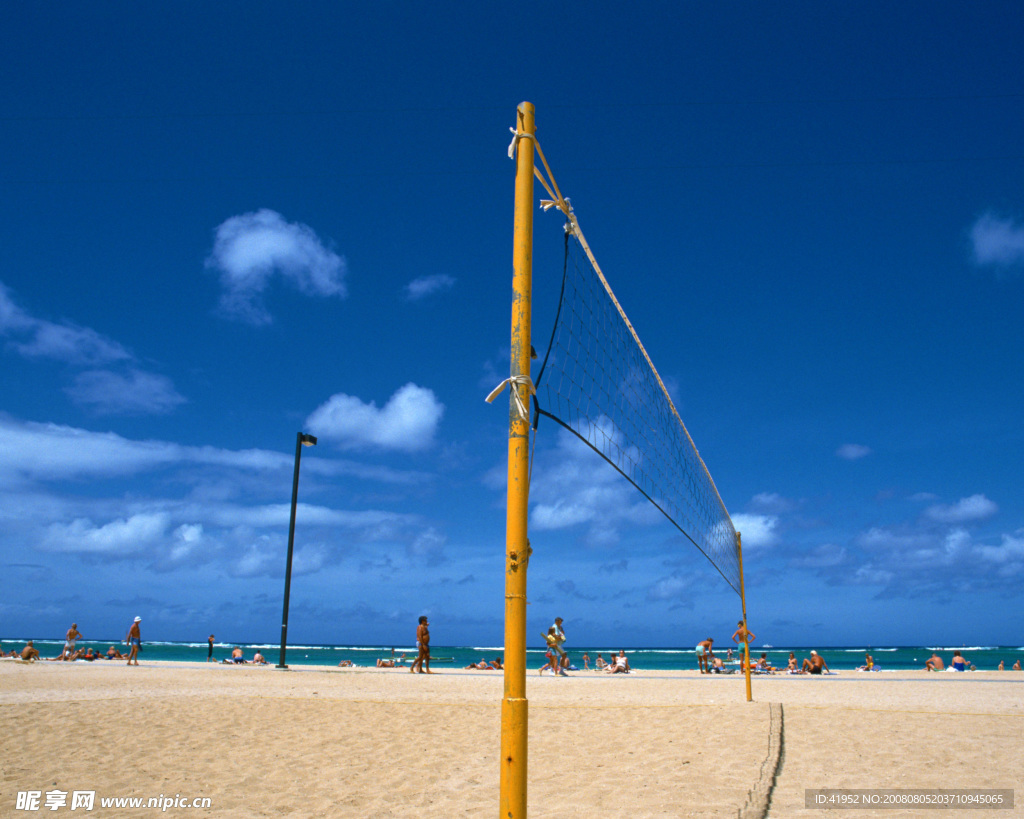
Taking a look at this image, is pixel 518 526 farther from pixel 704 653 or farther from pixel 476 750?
pixel 704 653

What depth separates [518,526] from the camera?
2561mm

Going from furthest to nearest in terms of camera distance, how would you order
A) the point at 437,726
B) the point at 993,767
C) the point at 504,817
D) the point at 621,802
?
1. the point at 437,726
2. the point at 993,767
3. the point at 621,802
4. the point at 504,817

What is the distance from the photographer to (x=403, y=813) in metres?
4.39

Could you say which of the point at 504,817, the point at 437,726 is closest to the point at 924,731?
the point at 437,726

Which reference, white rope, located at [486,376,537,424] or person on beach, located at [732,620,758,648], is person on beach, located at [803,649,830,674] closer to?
person on beach, located at [732,620,758,648]

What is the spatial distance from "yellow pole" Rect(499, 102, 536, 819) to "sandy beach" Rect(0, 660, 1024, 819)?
2272mm

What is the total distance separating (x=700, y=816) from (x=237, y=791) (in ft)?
10.8

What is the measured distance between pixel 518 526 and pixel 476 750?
4.26 meters

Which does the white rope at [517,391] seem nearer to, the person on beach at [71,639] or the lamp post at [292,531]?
the lamp post at [292,531]

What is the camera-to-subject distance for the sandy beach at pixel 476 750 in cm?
459

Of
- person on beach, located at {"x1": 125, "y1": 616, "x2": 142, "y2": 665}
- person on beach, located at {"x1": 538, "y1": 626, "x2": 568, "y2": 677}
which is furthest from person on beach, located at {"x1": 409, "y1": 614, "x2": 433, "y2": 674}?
person on beach, located at {"x1": 125, "y1": 616, "x2": 142, "y2": 665}

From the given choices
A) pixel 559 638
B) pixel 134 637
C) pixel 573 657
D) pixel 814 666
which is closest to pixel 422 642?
pixel 559 638

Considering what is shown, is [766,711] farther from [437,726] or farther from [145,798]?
[145,798]

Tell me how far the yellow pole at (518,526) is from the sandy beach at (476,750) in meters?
2.27
